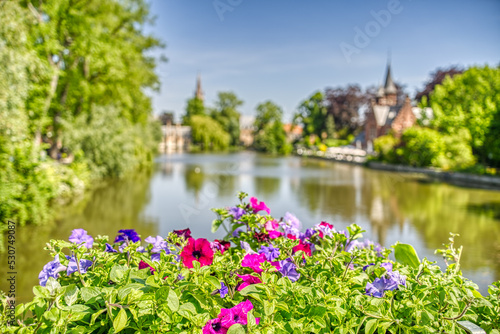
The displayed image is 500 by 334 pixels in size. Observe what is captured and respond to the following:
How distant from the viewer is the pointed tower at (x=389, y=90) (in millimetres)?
56438

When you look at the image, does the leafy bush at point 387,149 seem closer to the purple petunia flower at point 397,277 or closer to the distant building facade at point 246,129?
the purple petunia flower at point 397,277

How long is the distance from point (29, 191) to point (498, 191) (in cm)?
1645

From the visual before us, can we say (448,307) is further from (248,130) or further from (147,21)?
(248,130)

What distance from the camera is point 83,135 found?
16.9 metres

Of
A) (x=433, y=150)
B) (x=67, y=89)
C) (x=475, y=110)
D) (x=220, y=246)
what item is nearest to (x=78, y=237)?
(x=220, y=246)

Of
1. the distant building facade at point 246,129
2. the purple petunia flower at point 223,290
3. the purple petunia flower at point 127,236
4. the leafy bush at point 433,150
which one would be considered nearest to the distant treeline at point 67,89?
the purple petunia flower at point 127,236

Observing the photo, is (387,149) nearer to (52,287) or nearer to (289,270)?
(289,270)

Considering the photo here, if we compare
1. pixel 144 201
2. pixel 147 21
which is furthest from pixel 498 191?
pixel 147 21

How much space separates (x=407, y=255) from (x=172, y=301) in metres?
1.53

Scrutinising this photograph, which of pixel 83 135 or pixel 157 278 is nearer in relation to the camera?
pixel 157 278

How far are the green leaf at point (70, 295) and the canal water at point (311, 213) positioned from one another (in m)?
3.26

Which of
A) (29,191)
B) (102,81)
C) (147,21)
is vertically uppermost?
(147,21)

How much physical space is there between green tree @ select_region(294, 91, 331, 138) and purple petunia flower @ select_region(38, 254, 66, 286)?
6644cm

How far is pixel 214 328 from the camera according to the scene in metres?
1.58
